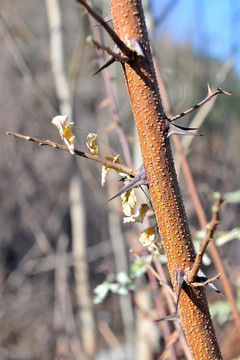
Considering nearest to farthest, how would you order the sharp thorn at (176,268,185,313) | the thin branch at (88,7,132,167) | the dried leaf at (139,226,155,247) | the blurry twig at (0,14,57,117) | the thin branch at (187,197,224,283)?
1. the thin branch at (187,197,224,283)
2. the sharp thorn at (176,268,185,313)
3. the dried leaf at (139,226,155,247)
4. the thin branch at (88,7,132,167)
5. the blurry twig at (0,14,57,117)

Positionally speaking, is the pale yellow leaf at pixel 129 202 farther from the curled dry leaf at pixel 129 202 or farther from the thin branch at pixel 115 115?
the thin branch at pixel 115 115

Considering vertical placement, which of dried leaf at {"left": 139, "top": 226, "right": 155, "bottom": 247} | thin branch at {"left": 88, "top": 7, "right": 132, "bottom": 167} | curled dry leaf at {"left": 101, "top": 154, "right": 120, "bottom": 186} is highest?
thin branch at {"left": 88, "top": 7, "right": 132, "bottom": 167}

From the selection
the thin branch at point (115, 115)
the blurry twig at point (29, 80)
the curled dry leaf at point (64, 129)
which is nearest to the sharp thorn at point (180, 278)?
the curled dry leaf at point (64, 129)

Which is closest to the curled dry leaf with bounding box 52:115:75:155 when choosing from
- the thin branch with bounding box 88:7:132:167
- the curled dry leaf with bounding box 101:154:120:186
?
the curled dry leaf with bounding box 101:154:120:186

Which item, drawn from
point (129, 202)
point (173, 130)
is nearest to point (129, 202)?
point (129, 202)

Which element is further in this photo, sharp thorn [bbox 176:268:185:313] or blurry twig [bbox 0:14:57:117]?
blurry twig [bbox 0:14:57:117]

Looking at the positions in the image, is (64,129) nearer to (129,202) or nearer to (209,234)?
(129,202)

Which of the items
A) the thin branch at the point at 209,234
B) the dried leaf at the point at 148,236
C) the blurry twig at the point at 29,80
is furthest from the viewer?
the blurry twig at the point at 29,80

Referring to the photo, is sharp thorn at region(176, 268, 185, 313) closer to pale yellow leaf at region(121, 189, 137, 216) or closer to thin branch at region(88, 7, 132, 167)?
pale yellow leaf at region(121, 189, 137, 216)

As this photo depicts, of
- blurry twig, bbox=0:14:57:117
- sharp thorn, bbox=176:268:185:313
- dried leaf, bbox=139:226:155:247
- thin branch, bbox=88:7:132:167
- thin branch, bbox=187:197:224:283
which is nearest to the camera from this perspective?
thin branch, bbox=187:197:224:283
